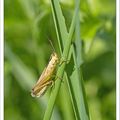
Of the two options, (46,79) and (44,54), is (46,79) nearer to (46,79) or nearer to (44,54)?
(46,79)

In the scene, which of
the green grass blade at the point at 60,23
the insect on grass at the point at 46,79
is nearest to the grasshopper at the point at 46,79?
the insect on grass at the point at 46,79

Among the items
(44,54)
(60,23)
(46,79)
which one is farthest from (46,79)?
(44,54)

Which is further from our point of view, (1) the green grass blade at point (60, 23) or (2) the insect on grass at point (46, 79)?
(2) the insect on grass at point (46, 79)

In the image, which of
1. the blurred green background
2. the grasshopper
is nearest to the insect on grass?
the grasshopper

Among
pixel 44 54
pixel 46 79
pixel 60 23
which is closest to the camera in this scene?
pixel 60 23

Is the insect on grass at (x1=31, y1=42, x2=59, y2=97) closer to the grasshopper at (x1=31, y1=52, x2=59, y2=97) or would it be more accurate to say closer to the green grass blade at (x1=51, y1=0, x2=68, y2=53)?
the grasshopper at (x1=31, y1=52, x2=59, y2=97)

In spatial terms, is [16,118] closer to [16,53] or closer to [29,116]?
[29,116]

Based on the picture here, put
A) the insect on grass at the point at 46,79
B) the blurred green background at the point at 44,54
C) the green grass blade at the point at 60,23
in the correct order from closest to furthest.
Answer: the green grass blade at the point at 60,23 → the insect on grass at the point at 46,79 → the blurred green background at the point at 44,54

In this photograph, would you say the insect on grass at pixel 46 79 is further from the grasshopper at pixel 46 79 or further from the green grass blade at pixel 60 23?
the green grass blade at pixel 60 23

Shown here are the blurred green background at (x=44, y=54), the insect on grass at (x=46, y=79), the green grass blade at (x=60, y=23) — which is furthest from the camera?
the blurred green background at (x=44, y=54)
